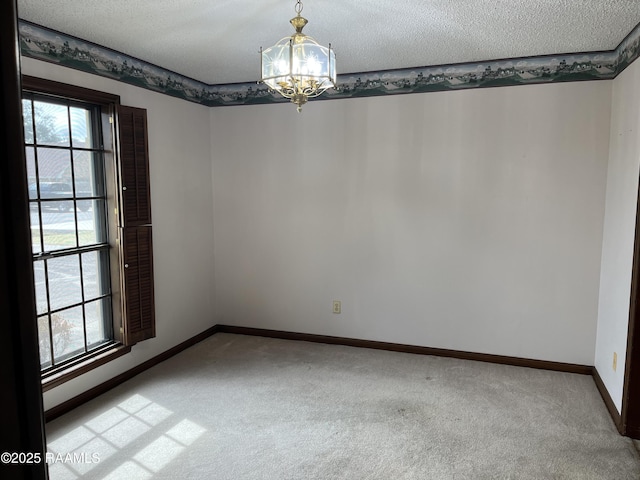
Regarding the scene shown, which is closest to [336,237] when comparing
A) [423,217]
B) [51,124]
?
[423,217]

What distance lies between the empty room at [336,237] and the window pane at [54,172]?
0.02m

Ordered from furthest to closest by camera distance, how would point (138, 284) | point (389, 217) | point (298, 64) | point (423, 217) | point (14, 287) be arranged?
1. point (389, 217)
2. point (423, 217)
3. point (138, 284)
4. point (298, 64)
5. point (14, 287)

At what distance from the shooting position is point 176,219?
4.06 meters

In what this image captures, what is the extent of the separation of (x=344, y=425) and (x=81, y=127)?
8.86 ft

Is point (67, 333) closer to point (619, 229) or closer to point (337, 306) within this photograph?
point (337, 306)

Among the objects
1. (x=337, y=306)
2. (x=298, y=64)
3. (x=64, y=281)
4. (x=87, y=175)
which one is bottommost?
(x=337, y=306)

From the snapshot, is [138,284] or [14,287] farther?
[138,284]

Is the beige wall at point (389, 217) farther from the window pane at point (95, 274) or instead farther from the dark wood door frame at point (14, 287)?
the dark wood door frame at point (14, 287)

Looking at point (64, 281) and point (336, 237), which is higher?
point (336, 237)

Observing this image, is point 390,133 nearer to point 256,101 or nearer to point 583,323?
point 256,101

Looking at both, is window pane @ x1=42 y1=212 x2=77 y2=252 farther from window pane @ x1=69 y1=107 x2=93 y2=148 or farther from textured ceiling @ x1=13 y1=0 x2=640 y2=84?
textured ceiling @ x1=13 y1=0 x2=640 y2=84

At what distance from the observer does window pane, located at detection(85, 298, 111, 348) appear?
3.31 meters

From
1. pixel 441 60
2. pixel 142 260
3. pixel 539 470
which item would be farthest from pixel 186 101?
pixel 539 470

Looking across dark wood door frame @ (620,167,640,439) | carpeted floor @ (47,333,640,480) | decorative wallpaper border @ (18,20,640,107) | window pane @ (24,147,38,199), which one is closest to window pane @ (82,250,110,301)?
window pane @ (24,147,38,199)
